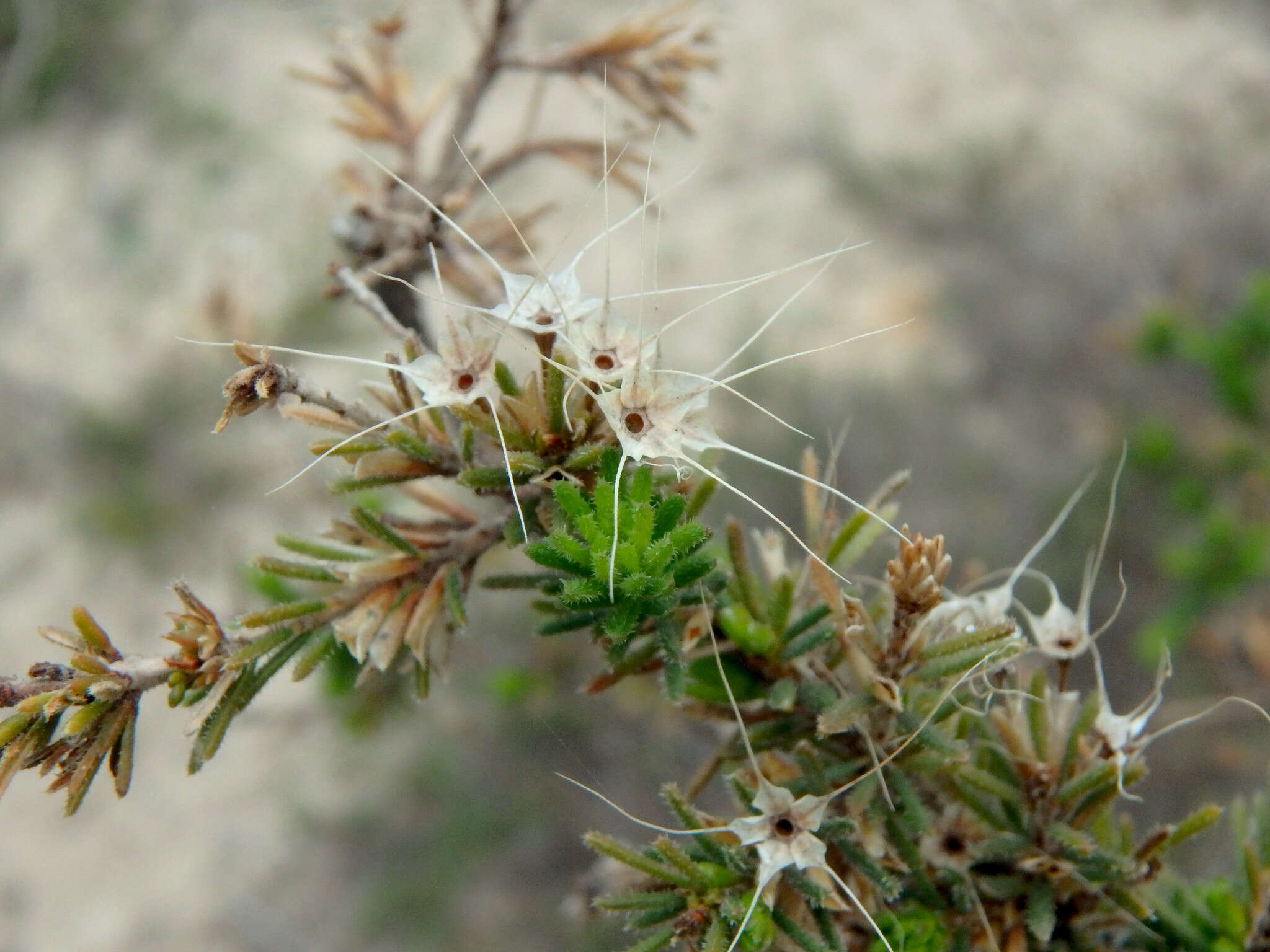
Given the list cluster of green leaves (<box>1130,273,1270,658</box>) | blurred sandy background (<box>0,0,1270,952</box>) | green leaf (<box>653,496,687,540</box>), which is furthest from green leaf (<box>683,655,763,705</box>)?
cluster of green leaves (<box>1130,273,1270,658</box>)

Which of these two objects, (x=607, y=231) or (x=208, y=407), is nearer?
(x=607, y=231)

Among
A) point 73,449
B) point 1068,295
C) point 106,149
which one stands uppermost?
point 106,149

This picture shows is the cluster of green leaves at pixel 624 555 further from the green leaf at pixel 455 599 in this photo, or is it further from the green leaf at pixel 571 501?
the green leaf at pixel 455 599

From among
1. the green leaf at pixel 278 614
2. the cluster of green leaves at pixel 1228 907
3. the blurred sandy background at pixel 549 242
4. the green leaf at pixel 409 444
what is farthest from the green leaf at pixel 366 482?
the blurred sandy background at pixel 549 242

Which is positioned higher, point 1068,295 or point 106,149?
point 106,149

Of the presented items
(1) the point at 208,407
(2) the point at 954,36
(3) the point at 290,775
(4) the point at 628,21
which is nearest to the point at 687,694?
(4) the point at 628,21

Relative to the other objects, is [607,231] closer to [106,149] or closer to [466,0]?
[466,0]
